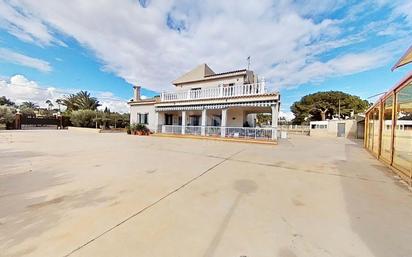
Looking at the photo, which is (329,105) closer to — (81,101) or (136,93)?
(136,93)

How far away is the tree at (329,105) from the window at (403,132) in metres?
33.9

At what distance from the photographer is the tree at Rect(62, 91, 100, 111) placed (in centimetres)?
3503

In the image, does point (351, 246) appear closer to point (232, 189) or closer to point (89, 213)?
point (232, 189)

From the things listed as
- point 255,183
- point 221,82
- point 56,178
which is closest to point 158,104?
point 221,82

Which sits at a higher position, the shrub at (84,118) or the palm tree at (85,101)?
the palm tree at (85,101)

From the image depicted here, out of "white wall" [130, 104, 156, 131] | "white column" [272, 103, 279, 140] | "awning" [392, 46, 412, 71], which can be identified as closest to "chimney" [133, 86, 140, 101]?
"white wall" [130, 104, 156, 131]

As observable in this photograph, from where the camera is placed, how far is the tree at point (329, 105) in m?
46.3

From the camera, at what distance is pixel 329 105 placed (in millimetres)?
47531

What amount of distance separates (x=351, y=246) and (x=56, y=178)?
20.7 feet

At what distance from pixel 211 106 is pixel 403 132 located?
14.9 metres

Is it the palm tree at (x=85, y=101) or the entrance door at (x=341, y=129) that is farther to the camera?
the palm tree at (x=85, y=101)

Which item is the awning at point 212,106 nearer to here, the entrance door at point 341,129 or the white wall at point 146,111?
the white wall at point 146,111

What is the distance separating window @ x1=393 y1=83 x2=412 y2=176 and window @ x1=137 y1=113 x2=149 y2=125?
20.2 m

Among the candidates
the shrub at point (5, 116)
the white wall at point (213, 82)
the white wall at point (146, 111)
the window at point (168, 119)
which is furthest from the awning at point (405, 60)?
the shrub at point (5, 116)
